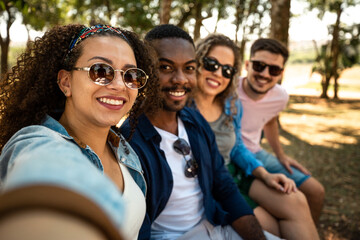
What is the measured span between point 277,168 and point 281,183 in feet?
2.66

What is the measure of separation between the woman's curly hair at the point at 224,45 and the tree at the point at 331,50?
19.4 meters

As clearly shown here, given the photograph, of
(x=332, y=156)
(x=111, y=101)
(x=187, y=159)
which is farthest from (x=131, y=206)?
(x=332, y=156)

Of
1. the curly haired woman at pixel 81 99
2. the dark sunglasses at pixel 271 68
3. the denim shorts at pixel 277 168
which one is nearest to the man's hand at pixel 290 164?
the denim shorts at pixel 277 168

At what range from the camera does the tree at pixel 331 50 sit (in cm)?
1866

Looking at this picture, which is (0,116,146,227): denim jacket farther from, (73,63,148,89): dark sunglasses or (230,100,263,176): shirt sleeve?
(230,100,263,176): shirt sleeve

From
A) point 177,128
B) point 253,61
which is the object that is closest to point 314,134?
point 253,61

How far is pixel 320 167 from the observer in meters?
6.24

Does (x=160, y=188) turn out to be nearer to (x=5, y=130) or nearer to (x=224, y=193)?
(x=224, y=193)

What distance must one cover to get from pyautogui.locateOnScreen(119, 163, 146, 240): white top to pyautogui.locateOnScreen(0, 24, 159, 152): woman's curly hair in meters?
0.61

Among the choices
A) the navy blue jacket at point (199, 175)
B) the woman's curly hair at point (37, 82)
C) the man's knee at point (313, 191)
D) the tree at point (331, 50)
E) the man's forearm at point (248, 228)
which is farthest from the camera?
the tree at point (331, 50)

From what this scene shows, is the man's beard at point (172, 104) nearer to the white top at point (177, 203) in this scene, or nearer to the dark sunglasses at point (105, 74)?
the white top at point (177, 203)

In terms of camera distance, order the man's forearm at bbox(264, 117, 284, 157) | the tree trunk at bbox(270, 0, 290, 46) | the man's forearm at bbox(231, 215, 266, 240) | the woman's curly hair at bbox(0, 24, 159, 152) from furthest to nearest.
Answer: the tree trunk at bbox(270, 0, 290, 46)
the man's forearm at bbox(264, 117, 284, 157)
the man's forearm at bbox(231, 215, 266, 240)
the woman's curly hair at bbox(0, 24, 159, 152)

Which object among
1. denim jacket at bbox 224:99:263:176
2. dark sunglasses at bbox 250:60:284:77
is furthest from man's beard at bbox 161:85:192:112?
dark sunglasses at bbox 250:60:284:77

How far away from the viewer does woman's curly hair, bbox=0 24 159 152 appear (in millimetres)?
1560
